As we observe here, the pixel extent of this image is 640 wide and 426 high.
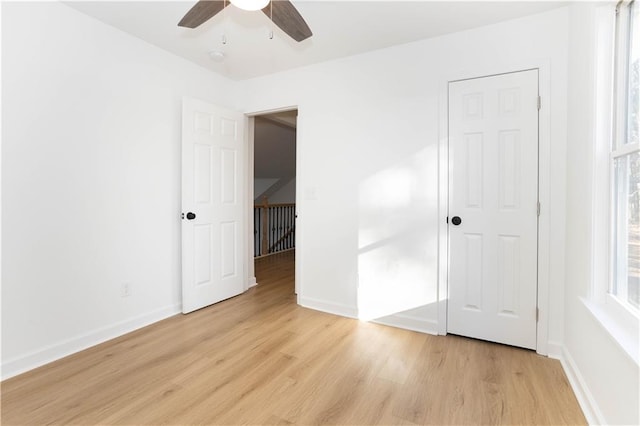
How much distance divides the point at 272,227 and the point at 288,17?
5.01 meters

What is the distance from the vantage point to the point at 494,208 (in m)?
2.41

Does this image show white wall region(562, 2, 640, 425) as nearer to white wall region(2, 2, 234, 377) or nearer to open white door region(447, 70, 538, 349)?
open white door region(447, 70, 538, 349)

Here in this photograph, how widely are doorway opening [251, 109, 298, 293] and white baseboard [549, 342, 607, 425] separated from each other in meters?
3.14

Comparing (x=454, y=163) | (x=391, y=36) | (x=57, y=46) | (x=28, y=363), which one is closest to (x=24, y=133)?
(x=57, y=46)

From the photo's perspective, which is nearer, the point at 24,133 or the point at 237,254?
the point at 24,133

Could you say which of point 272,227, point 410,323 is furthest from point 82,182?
point 272,227

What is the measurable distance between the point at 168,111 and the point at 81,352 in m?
2.14

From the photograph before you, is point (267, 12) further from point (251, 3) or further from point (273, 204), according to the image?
point (273, 204)

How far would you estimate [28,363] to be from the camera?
80.6 inches

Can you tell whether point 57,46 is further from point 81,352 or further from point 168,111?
point 81,352

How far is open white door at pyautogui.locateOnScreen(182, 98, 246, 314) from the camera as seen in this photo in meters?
3.04

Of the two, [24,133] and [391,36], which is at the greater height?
[391,36]

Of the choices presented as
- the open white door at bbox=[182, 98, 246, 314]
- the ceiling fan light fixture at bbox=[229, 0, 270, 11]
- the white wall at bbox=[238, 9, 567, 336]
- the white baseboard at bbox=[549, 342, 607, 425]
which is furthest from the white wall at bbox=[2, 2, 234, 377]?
the white baseboard at bbox=[549, 342, 607, 425]

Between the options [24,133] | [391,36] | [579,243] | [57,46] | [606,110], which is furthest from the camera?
[391,36]
